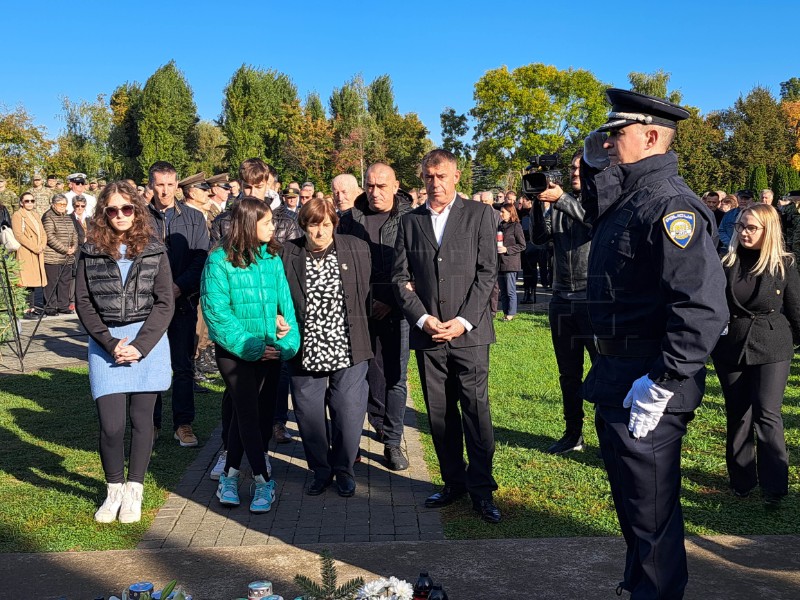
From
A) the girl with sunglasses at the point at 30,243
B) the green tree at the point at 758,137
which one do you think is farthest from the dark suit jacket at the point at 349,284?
the green tree at the point at 758,137

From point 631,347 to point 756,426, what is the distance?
2.52 m

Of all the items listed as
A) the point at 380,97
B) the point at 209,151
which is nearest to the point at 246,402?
the point at 209,151

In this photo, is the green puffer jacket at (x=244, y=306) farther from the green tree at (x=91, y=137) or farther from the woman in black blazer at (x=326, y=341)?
the green tree at (x=91, y=137)

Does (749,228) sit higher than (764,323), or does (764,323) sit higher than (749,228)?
(749,228)

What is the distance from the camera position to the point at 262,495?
16.9 ft

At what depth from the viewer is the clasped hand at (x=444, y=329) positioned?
4.93 metres

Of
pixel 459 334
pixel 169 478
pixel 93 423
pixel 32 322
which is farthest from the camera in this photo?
pixel 32 322

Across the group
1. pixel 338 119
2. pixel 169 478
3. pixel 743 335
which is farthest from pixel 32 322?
pixel 338 119

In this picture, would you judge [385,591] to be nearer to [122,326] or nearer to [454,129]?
[122,326]

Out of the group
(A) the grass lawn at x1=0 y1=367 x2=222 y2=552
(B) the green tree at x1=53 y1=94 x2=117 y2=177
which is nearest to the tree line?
(B) the green tree at x1=53 y1=94 x2=117 y2=177

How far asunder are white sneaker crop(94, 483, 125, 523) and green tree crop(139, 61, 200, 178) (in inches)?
2282

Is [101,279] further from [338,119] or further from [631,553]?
[338,119]

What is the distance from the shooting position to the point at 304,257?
5.59 metres

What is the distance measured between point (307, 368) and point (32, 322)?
1064cm
